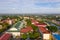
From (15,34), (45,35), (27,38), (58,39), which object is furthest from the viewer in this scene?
(15,34)

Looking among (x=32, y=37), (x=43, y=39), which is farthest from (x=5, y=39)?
(x=43, y=39)

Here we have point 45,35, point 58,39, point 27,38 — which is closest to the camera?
point 58,39

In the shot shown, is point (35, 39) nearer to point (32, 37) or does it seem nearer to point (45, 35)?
point (32, 37)

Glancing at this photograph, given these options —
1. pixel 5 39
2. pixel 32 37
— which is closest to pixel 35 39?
pixel 32 37

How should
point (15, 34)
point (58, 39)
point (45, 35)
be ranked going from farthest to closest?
point (15, 34), point (45, 35), point (58, 39)

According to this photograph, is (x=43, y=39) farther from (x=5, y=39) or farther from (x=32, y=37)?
(x=5, y=39)

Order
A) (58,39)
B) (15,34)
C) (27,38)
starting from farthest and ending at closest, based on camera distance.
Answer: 1. (15,34)
2. (27,38)
3. (58,39)

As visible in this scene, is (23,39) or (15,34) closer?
(23,39)

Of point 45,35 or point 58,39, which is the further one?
point 45,35
